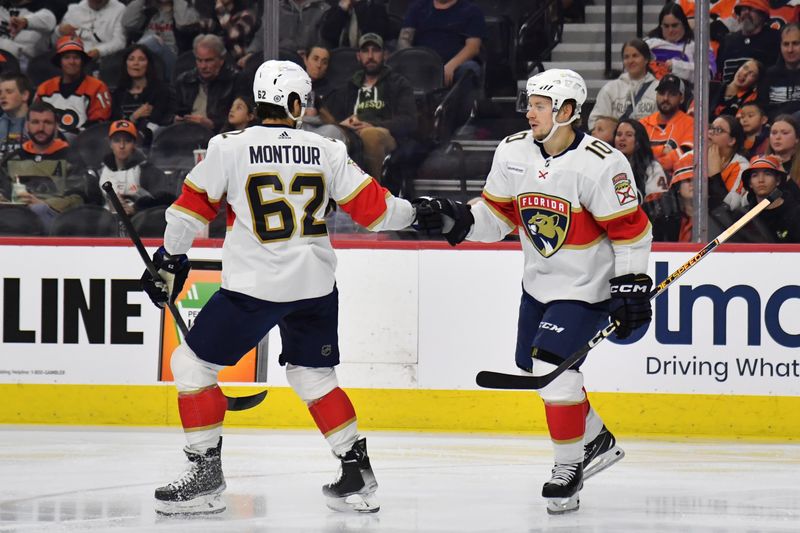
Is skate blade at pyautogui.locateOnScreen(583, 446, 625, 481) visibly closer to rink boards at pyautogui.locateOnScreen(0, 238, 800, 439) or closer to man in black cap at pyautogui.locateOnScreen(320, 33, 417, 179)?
rink boards at pyautogui.locateOnScreen(0, 238, 800, 439)

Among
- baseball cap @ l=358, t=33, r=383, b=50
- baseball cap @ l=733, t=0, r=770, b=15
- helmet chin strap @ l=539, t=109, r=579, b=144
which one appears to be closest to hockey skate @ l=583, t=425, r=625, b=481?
helmet chin strap @ l=539, t=109, r=579, b=144

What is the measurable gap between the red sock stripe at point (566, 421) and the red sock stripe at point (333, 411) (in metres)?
0.57

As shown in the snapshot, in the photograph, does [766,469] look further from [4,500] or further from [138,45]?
[138,45]

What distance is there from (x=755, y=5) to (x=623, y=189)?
2.44 meters

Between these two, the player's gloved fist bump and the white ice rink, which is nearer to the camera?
the white ice rink

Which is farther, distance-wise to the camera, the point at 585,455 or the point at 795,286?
the point at 795,286

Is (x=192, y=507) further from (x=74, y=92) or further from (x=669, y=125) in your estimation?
(x=74, y=92)

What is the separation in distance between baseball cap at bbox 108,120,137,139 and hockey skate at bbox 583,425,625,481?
9.57 feet

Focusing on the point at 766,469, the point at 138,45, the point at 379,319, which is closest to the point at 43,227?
the point at 138,45

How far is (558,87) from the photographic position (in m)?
3.59

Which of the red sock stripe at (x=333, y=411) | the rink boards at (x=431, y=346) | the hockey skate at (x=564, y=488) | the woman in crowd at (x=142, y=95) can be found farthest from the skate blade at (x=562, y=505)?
the woman in crowd at (x=142, y=95)

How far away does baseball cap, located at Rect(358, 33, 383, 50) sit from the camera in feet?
19.2

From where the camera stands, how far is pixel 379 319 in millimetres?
5109

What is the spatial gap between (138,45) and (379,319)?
6.66 feet
